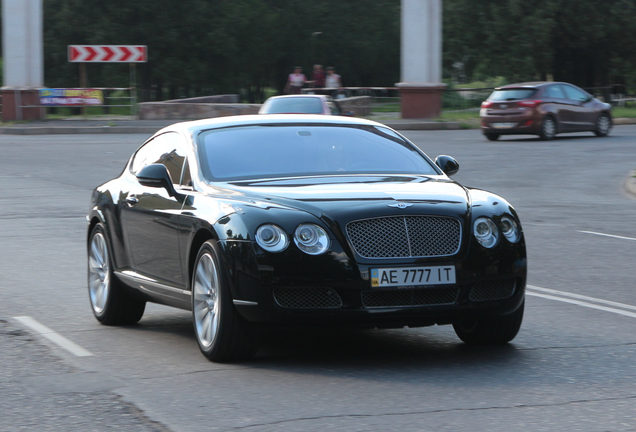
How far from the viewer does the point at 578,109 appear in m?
29.5

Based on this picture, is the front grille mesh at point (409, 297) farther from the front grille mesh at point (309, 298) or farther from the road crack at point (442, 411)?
the road crack at point (442, 411)

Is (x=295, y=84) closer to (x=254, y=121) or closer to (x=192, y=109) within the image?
(x=192, y=109)

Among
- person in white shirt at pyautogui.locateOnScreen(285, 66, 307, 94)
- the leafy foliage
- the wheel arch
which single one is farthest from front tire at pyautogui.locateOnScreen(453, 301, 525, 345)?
the leafy foliage

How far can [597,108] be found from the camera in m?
30.0

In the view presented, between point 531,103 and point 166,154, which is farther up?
point 531,103

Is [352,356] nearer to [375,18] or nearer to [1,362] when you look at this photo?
[1,362]

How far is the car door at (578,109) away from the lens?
96.4 feet

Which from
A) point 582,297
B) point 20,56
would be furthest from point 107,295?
point 20,56

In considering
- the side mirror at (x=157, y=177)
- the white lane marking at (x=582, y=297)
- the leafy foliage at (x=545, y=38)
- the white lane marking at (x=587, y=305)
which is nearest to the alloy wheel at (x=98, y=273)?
the side mirror at (x=157, y=177)

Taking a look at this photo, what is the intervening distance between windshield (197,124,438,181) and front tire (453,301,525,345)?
1.09m

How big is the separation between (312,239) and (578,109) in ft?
81.6

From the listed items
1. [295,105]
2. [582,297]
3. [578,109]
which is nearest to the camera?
[582,297]

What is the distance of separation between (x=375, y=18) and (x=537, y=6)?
84.1 ft

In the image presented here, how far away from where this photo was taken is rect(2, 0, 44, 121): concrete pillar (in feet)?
123
